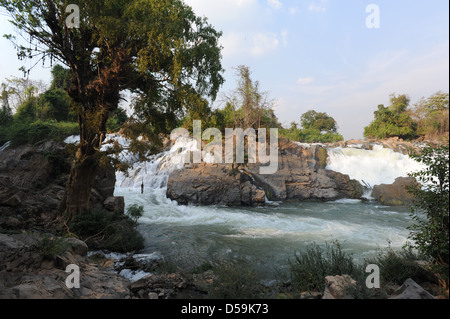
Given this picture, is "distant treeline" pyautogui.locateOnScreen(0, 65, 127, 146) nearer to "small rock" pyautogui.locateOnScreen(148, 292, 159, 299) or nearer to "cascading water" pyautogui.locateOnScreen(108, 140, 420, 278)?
"cascading water" pyautogui.locateOnScreen(108, 140, 420, 278)

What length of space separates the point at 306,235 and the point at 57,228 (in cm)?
885

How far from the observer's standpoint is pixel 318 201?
61.9 ft

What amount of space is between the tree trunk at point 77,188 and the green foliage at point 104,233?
36cm

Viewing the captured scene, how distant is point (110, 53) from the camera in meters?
7.88

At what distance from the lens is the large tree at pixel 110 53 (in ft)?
24.1

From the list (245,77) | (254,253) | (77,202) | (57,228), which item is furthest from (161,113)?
(245,77)

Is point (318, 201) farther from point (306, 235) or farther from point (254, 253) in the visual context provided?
point (254, 253)

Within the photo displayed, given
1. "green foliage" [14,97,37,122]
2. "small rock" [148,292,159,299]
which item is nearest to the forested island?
"small rock" [148,292,159,299]

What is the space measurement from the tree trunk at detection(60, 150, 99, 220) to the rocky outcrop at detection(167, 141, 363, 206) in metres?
8.13

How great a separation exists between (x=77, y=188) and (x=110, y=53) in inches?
181

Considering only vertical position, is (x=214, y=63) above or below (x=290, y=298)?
A: above

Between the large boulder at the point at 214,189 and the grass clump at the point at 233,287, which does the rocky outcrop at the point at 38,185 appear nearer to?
the large boulder at the point at 214,189

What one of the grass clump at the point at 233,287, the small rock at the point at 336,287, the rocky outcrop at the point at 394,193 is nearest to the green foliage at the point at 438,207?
the small rock at the point at 336,287
